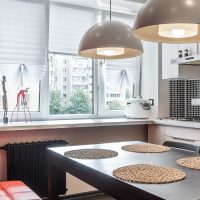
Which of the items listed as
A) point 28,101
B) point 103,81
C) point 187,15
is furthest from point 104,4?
point 187,15

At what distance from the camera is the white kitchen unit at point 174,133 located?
3244 mm

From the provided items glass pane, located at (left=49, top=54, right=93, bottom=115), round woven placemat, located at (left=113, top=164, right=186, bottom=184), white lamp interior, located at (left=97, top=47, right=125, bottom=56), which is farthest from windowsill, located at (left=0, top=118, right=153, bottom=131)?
round woven placemat, located at (left=113, top=164, right=186, bottom=184)

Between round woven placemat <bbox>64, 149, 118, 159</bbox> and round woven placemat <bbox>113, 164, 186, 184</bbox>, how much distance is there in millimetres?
350

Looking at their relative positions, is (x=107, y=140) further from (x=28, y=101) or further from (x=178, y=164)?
(x=178, y=164)

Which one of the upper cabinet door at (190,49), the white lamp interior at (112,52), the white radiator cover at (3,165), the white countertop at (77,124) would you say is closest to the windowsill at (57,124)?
the white countertop at (77,124)

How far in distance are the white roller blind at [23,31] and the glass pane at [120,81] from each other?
974 millimetres

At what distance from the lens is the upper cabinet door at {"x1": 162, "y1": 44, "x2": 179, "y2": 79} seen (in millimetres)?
3779

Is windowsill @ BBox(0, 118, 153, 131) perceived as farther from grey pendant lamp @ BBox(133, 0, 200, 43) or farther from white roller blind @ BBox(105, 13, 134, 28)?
grey pendant lamp @ BBox(133, 0, 200, 43)

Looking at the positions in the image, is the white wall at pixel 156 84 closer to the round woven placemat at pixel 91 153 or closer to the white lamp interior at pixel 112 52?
the white lamp interior at pixel 112 52

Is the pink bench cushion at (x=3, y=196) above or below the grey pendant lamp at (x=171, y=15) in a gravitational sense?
below

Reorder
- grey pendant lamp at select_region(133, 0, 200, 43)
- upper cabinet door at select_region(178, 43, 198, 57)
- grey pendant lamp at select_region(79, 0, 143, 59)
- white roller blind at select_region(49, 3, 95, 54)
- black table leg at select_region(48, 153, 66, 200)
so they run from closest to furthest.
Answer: grey pendant lamp at select_region(133, 0, 200, 43), grey pendant lamp at select_region(79, 0, 143, 59), black table leg at select_region(48, 153, 66, 200), upper cabinet door at select_region(178, 43, 198, 57), white roller blind at select_region(49, 3, 95, 54)

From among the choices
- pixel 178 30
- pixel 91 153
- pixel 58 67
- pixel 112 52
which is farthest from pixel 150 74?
pixel 178 30

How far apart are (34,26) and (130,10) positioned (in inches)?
54.6

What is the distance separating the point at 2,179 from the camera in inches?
122
